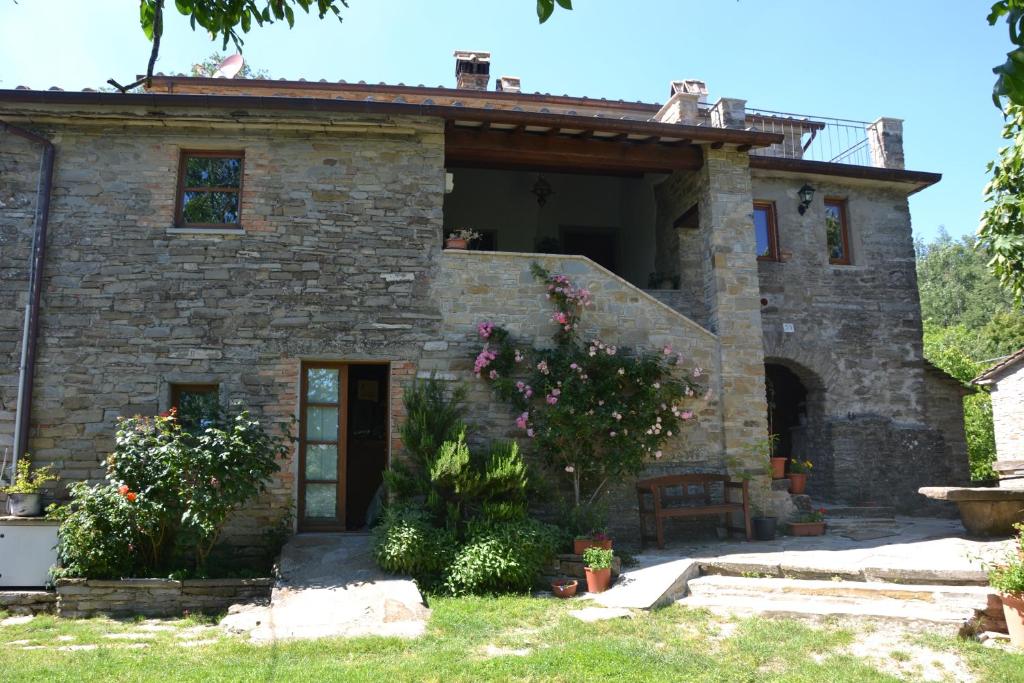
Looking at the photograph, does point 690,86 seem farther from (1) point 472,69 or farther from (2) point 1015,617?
(2) point 1015,617

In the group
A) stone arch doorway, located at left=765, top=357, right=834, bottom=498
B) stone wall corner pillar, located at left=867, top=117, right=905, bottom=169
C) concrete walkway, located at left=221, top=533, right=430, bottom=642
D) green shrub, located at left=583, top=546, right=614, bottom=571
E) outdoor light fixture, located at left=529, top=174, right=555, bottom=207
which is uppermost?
stone wall corner pillar, located at left=867, top=117, right=905, bottom=169

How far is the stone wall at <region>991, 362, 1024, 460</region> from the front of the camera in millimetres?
14922

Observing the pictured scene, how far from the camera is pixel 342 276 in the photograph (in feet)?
29.0

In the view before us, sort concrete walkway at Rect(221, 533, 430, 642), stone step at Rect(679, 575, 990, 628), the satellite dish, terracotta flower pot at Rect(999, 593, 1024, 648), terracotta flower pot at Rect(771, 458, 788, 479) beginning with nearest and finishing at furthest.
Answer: terracotta flower pot at Rect(999, 593, 1024, 648), stone step at Rect(679, 575, 990, 628), concrete walkway at Rect(221, 533, 430, 642), terracotta flower pot at Rect(771, 458, 788, 479), the satellite dish

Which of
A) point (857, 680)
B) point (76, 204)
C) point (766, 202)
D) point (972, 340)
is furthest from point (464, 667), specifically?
point (972, 340)

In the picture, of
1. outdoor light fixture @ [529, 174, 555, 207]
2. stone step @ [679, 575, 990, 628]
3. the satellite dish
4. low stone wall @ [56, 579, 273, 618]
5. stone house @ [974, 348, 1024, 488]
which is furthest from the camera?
stone house @ [974, 348, 1024, 488]

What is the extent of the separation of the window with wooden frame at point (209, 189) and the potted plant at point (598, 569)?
5.51 meters

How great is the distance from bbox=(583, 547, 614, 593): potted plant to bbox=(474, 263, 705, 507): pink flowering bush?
58.8 inches

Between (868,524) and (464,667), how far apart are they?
270 inches

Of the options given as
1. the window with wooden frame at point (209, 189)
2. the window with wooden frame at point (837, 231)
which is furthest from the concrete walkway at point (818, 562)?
the window with wooden frame at point (209, 189)

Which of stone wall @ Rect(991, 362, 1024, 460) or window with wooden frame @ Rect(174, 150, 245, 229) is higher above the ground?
window with wooden frame @ Rect(174, 150, 245, 229)

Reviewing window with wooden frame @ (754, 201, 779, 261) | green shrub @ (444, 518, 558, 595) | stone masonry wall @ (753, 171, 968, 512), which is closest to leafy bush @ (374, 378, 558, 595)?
green shrub @ (444, 518, 558, 595)

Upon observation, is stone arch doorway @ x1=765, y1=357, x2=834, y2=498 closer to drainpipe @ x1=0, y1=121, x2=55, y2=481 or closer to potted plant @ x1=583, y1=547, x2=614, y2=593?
potted plant @ x1=583, y1=547, x2=614, y2=593

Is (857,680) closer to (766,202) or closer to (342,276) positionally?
(342,276)
